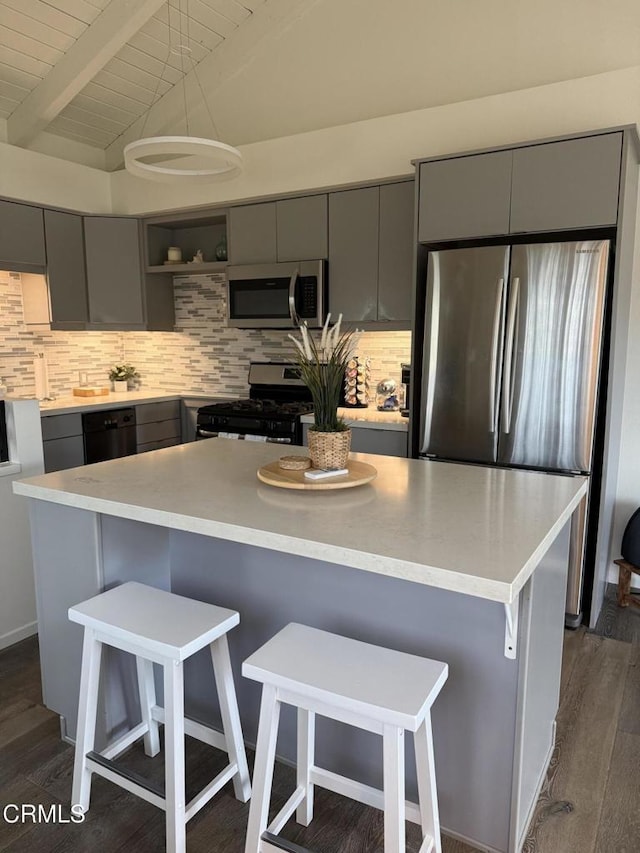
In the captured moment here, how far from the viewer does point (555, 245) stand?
111 inches

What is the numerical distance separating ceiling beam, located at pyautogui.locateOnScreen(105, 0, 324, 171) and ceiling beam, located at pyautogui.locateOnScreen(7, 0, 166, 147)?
73 cm

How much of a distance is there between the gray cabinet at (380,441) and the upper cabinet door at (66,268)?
2.21 meters

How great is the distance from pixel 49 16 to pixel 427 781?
434 centimetres

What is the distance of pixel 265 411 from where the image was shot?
4.01 meters

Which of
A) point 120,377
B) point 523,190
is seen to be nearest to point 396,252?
point 523,190

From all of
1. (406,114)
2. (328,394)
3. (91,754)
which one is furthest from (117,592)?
(406,114)

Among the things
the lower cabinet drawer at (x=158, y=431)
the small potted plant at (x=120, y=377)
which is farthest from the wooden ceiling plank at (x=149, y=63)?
the lower cabinet drawer at (x=158, y=431)

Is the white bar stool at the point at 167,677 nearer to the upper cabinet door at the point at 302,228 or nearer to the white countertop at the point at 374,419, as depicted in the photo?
the white countertop at the point at 374,419

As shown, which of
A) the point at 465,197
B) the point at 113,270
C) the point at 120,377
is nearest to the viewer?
the point at 465,197

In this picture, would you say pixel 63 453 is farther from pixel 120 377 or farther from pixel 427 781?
pixel 427 781

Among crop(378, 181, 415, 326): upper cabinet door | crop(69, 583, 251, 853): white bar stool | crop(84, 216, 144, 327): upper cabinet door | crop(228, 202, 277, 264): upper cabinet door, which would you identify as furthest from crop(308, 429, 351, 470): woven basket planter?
crop(84, 216, 144, 327): upper cabinet door

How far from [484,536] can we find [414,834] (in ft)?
3.14

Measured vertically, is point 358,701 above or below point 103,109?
below

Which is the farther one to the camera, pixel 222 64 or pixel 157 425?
pixel 157 425
